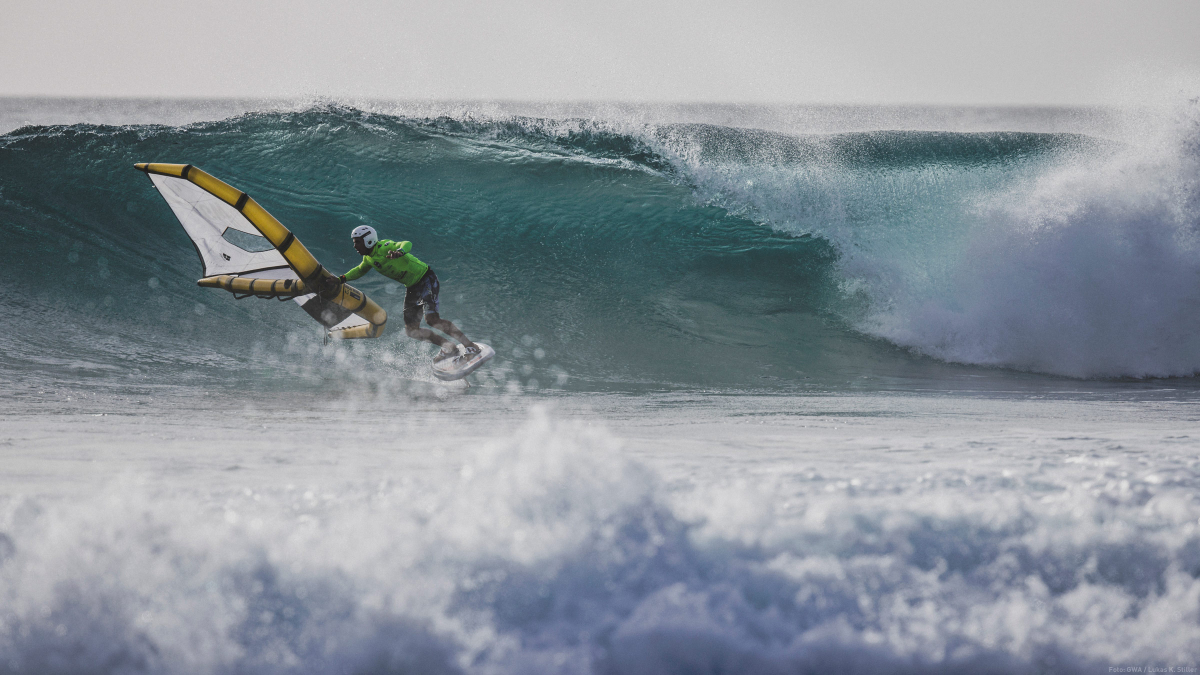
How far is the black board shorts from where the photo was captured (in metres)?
3.76

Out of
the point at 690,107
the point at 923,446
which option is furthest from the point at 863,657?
the point at 690,107

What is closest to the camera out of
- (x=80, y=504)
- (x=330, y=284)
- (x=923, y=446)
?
(x=80, y=504)

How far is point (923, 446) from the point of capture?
2959 mm

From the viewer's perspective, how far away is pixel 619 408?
13.4 ft

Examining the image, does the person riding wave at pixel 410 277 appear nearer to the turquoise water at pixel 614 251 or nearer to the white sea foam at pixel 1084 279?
the turquoise water at pixel 614 251

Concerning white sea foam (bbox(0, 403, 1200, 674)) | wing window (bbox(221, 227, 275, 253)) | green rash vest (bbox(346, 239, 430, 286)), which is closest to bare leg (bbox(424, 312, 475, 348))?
green rash vest (bbox(346, 239, 430, 286))

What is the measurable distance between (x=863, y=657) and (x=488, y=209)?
5.65m

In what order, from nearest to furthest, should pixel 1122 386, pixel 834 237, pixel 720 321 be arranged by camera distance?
1. pixel 1122 386
2. pixel 720 321
3. pixel 834 237

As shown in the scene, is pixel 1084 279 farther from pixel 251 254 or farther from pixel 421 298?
pixel 251 254

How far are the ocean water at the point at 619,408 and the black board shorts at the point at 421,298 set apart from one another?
0.50 m

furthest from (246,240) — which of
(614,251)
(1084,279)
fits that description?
(1084,279)

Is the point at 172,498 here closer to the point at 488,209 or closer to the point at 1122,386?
the point at 488,209

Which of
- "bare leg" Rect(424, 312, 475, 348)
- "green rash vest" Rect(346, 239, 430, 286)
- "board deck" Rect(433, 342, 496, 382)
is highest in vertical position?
"green rash vest" Rect(346, 239, 430, 286)

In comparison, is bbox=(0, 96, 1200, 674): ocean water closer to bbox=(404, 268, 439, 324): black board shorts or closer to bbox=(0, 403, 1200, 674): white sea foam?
bbox=(0, 403, 1200, 674): white sea foam
